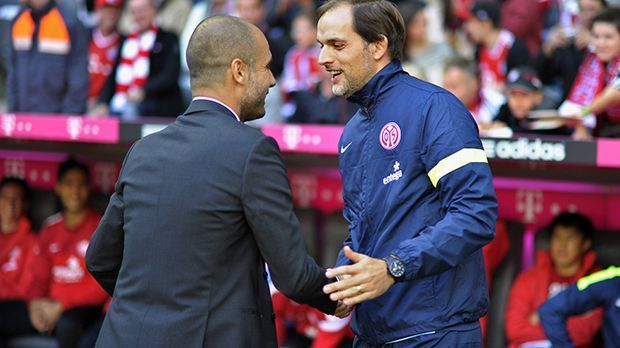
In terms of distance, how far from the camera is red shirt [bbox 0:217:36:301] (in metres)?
7.62

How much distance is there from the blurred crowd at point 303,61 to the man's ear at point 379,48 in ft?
9.22

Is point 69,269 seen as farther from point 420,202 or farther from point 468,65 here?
point 420,202

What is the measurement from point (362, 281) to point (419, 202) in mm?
367

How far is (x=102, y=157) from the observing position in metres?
8.09

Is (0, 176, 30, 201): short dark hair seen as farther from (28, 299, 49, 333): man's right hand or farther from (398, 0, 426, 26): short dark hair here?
(398, 0, 426, 26): short dark hair

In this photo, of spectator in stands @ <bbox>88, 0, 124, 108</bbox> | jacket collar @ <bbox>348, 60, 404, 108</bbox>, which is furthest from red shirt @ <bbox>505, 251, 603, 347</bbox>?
spectator in stands @ <bbox>88, 0, 124, 108</bbox>

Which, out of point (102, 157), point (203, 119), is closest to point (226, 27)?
point (203, 119)

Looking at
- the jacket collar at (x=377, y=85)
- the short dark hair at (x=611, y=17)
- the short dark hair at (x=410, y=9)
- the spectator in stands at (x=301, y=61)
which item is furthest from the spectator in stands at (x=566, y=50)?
the jacket collar at (x=377, y=85)

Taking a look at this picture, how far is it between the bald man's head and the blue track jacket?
1.68 feet

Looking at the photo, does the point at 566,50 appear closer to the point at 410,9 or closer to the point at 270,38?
the point at 410,9

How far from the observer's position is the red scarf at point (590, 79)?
250 inches

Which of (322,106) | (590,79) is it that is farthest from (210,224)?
(322,106)

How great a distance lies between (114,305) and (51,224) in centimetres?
447

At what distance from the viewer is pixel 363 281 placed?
3.33 m
